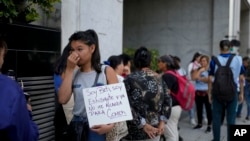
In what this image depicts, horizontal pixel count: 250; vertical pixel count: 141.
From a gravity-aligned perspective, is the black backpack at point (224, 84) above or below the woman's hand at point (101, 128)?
above

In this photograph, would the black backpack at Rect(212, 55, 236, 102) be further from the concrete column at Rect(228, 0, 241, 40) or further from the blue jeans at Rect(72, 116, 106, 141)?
the concrete column at Rect(228, 0, 241, 40)

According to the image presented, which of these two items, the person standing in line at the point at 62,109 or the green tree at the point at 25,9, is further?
the green tree at the point at 25,9

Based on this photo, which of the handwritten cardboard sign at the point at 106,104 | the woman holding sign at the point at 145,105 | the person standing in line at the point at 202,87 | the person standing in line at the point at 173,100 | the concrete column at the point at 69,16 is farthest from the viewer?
the person standing in line at the point at 202,87

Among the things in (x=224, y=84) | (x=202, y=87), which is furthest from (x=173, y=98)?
(x=202, y=87)

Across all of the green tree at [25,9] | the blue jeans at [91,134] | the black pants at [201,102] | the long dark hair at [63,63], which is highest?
the green tree at [25,9]

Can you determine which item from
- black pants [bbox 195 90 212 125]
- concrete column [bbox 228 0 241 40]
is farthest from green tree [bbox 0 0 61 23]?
concrete column [bbox 228 0 241 40]

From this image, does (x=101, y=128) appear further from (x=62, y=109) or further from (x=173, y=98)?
(x=173, y=98)

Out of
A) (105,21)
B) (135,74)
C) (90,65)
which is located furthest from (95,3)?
(90,65)

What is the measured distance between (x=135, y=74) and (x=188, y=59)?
8795mm

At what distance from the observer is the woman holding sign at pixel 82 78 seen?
104 inches

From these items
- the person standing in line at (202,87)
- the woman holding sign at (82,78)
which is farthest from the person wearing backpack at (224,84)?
the woman holding sign at (82,78)

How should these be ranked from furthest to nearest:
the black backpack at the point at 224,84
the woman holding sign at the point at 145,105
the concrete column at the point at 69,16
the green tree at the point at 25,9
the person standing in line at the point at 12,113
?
1. the black backpack at the point at 224,84
2. the concrete column at the point at 69,16
3. the green tree at the point at 25,9
4. the woman holding sign at the point at 145,105
5. the person standing in line at the point at 12,113

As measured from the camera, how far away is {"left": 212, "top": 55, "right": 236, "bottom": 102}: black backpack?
564cm

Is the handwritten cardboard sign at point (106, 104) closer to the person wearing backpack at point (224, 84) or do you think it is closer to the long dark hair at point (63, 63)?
the long dark hair at point (63, 63)
